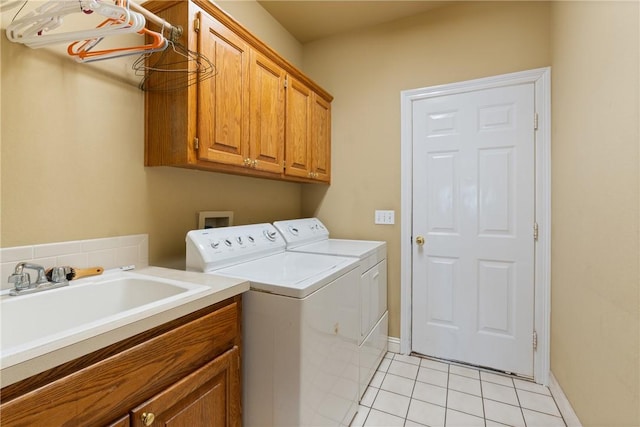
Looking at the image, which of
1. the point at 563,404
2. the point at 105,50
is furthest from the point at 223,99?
the point at 563,404

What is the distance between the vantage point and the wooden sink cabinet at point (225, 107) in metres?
1.36

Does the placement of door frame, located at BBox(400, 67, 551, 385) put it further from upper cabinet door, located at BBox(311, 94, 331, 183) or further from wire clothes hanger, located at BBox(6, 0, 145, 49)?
wire clothes hanger, located at BBox(6, 0, 145, 49)

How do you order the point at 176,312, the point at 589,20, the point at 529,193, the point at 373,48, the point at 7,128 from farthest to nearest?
the point at 373,48 → the point at 529,193 → the point at 589,20 → the point at 7,128 → the point at 176,312

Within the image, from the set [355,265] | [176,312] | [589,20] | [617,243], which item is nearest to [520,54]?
[589,20]

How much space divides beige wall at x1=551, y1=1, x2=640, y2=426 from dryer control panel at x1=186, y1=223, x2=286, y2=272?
1.58 meters

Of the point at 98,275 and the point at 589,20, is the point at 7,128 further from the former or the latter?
the point at 589,20

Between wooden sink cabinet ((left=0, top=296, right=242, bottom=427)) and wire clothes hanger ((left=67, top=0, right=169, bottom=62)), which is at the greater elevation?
wire clothes hanger ((left=67, top=0, right=169, bottom=62))

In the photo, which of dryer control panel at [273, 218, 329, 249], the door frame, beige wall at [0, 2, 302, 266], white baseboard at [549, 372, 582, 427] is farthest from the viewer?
dryer control panel at [273, 218, 329, 249]

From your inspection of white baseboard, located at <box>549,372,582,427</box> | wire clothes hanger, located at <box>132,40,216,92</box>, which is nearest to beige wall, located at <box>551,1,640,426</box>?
white baseboard, located at <box>549,372,582,427</box>

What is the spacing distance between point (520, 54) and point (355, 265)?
6.00 ft

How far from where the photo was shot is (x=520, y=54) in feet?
6.74

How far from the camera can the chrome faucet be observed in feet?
3.27

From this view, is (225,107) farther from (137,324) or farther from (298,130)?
(137,324)

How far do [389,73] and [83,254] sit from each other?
234cm
